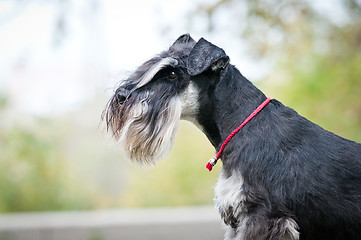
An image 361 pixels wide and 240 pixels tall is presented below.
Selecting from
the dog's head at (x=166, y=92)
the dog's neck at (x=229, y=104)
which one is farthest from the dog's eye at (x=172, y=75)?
the dog's neck at (x=229, y=104)

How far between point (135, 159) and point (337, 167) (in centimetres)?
134

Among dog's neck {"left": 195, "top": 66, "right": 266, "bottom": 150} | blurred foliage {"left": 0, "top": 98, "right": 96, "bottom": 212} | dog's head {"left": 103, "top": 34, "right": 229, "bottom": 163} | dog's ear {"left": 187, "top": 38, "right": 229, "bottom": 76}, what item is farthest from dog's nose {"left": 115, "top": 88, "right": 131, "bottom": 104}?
blurred foliage {"left": 0, "top": 98, "right": 96, "bottom": 212}

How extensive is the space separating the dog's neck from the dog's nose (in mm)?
525

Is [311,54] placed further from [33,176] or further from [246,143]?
[246,143]

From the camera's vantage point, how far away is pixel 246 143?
9.58 feet

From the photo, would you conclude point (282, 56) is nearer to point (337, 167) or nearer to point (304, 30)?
point (304, 30)

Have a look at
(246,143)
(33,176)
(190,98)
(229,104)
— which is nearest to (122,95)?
(190,98)

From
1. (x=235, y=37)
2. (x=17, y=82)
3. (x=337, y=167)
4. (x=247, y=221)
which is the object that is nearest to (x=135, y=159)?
(x=247, y=221)

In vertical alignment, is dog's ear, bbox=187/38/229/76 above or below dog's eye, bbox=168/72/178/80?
above

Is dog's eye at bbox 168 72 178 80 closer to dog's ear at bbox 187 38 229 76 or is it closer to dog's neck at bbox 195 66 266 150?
dog's ear at bbox 187 38 229 76

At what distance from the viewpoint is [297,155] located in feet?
9.43

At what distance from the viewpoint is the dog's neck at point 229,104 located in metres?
3.04

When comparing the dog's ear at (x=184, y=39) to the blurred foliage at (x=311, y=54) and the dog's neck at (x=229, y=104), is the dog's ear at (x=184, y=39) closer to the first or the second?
the dog's neck at (x=229, y=104)

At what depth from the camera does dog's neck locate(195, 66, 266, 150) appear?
304 cm
